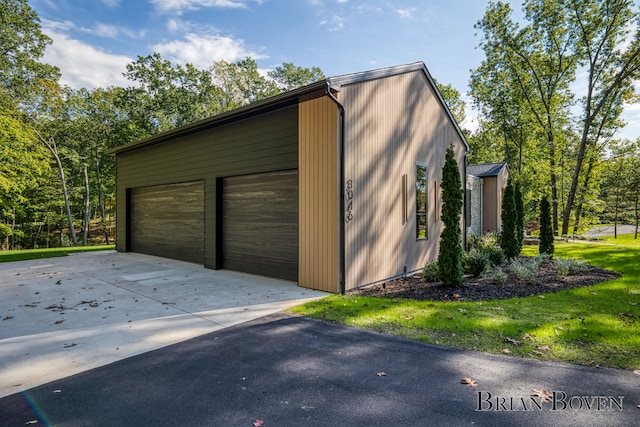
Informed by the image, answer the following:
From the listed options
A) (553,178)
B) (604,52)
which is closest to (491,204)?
(553,178)

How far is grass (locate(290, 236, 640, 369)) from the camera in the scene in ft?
10.4

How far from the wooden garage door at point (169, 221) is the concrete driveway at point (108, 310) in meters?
1.23

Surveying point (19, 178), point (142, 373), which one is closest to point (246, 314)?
point (142, 373)

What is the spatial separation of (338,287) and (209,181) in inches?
184

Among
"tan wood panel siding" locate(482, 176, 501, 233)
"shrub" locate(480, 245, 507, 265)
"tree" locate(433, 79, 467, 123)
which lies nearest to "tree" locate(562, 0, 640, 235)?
"tan wood panel siding" locate(482, 176, 501, 233)

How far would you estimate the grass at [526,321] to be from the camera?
3.17 metres

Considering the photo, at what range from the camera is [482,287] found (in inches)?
231

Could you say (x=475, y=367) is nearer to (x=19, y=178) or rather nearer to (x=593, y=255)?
(x=593, y=255)

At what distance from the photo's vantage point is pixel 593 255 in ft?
32.2

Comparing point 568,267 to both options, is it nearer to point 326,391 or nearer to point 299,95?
point 299,95

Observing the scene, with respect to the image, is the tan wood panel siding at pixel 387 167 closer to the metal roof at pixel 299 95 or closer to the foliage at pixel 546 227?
the metal roof at pixel 299 95

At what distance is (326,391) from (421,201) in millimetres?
6118

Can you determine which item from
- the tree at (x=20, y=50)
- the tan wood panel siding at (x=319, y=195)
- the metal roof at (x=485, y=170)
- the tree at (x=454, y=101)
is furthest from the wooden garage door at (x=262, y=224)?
the tree at (x=454, y=101)

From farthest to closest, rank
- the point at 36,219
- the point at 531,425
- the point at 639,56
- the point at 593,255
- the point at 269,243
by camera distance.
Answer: the point at 36,219
the point at 639,56
the point at 593,255
the point at 269,243
the point at 531,425
